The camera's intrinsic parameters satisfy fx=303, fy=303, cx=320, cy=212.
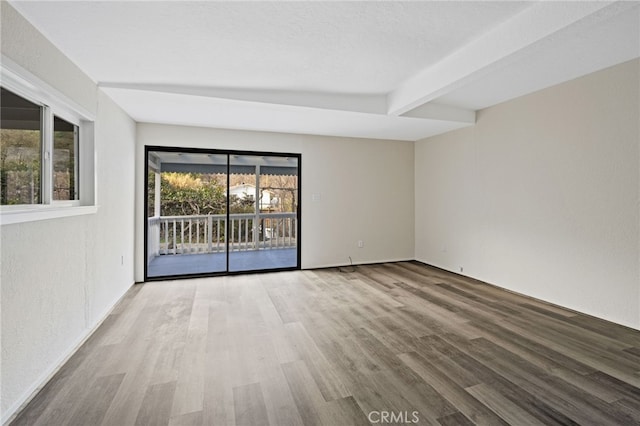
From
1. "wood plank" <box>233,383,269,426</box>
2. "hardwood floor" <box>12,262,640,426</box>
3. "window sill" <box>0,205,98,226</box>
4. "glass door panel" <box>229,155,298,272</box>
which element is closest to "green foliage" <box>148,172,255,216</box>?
"glass door panel" <box>229,155,298,272</box>

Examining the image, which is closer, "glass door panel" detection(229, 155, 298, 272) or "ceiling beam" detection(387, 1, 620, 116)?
"ceiling beam" detection(387, 1, 620, 116)

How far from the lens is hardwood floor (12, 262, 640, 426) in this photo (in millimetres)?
1708

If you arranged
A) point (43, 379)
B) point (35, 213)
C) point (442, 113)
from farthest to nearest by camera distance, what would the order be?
point (442, 113), point (43, 379), point (35, 213)

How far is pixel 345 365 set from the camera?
7.23 feet

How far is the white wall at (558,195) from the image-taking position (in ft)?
9.37

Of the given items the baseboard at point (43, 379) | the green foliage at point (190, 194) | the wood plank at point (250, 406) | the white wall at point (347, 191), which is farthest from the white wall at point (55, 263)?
the green foliage at point (190, 194)

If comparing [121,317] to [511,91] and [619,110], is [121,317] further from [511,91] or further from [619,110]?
[619,110]

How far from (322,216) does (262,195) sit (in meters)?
1.79

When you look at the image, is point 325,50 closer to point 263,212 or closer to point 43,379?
point 43,379

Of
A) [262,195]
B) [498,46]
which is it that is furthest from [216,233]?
[498,46]

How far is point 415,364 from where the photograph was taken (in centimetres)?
221

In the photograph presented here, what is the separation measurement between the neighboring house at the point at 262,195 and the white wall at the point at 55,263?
2.73 metres

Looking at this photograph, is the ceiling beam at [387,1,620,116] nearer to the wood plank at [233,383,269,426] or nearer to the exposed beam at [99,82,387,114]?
the exposed beam at [99,82,387,114]

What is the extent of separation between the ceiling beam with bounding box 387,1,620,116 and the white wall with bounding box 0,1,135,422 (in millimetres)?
3128
